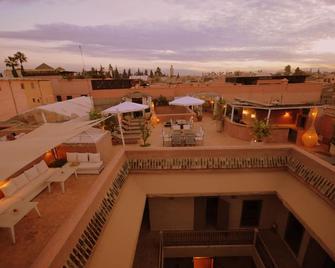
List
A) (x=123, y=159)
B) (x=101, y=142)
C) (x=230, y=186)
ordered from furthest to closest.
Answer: (x=101, y=142) → (x=123, y=159) → (x=230, y=186)

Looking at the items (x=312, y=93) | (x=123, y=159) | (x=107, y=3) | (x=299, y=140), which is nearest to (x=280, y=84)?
(x=312, y=93)

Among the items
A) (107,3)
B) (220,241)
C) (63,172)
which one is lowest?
(220,241)

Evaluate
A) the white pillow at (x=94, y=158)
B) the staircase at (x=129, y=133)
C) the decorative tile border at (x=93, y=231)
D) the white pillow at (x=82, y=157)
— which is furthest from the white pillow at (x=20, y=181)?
the staircase at (x=129, y=133)

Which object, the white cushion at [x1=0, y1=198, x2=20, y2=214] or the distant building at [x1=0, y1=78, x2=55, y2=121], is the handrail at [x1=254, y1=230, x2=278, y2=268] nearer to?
the white cushion at [x1=0, y1=198, x2=20, y2=214]

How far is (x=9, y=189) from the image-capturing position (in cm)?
677

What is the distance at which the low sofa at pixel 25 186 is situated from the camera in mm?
6426

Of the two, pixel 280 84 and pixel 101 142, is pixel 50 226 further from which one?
pixel 280 84

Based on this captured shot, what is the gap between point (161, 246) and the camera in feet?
24.5

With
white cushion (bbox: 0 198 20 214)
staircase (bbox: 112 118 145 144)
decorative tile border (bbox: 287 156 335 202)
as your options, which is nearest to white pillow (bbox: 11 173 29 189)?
white cushion (bbox: 0 198 20 214)

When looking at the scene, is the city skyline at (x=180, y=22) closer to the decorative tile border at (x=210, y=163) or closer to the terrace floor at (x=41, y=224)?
the decorative tile border at (x=210, y=163)

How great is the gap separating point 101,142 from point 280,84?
26.8 meters

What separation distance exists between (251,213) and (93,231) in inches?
268

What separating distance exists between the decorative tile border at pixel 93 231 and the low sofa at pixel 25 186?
3.33 meters

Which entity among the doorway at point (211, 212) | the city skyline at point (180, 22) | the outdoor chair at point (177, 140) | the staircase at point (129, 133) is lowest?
the doorway at point (211, 212)
